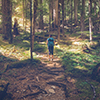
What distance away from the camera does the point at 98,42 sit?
17.4 metres

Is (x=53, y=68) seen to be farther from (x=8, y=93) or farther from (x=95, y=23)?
(x=95, y=23)

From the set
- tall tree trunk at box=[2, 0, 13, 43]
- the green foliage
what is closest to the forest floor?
the green foliage

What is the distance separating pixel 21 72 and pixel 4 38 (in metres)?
8.60

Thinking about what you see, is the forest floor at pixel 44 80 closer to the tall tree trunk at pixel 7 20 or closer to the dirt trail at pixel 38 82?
the dirt trail at pixel 38 82

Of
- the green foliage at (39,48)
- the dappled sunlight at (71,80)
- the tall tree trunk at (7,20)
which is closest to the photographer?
the dappled sunlight at (71,80)

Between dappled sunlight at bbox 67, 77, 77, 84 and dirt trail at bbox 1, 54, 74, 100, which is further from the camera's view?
dappled sunlight at bbox 67, 77, 77, 84

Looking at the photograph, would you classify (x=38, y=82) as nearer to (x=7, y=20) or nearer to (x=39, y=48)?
(x=39, y=48)

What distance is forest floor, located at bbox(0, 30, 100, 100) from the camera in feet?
24.8

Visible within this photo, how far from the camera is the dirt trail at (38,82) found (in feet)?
24.7

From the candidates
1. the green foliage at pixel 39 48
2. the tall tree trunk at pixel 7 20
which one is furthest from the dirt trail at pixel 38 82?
the tall tree trunk at pixel 7 20

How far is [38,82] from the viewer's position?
8.88 m

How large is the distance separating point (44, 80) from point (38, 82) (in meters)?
0.53

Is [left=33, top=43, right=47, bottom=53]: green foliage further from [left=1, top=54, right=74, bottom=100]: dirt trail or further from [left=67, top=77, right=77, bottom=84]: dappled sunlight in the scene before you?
[left=67, top=77, right=77, bottom=84]: dappled sunlight

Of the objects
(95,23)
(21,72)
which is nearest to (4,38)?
(21,72)
